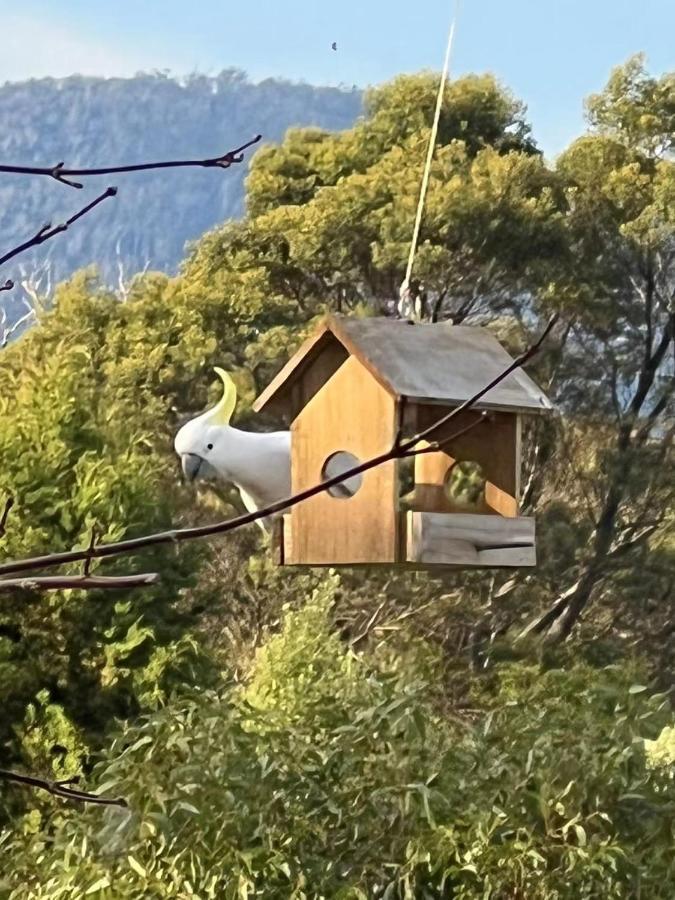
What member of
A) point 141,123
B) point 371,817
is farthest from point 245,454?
point 141,123

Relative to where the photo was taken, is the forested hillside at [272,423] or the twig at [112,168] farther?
the forested hillside at [272,423]

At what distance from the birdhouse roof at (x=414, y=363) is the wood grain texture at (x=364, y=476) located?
36mm

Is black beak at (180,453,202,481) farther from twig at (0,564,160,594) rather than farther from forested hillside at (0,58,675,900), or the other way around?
twig at (0,564,160,594)

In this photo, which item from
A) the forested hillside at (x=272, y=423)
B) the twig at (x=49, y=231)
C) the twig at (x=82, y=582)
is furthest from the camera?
the forested hillside at (x=272, y=423)

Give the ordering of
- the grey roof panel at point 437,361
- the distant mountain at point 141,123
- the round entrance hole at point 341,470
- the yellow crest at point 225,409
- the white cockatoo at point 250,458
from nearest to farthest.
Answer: the grey roof panel at point 437,361 < the round entrance hole at point 341,470 < the white cockatoo at point 250,458 < the yellow crest at point 225,409 < the distant mountain at point 141,123

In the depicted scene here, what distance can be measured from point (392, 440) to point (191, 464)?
0.98 m

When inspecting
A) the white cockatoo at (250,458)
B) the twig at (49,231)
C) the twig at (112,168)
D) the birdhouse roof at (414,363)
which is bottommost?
the white cockatoo at (250,458)

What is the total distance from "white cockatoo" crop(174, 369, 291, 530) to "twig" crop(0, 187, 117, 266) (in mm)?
1792

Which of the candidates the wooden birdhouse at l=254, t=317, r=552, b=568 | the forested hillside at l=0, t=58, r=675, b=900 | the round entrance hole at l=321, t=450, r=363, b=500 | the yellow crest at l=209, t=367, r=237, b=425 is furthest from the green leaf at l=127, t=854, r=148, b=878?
the forested hillside at l=0, t=58, r=675, b=900

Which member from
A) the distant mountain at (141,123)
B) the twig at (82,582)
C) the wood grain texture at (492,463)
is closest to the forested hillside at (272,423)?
the wood grain texture at (492,463)

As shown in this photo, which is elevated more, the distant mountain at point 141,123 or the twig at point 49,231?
the twig at point 49,231

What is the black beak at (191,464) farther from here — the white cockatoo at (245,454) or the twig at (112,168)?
the twig at (112,168)

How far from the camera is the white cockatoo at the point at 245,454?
266cm

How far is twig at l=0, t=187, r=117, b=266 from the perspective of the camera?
72 cm
